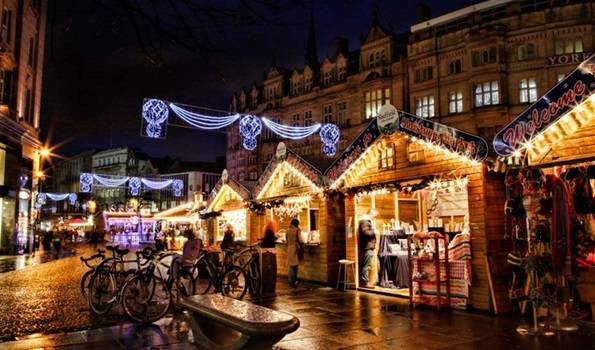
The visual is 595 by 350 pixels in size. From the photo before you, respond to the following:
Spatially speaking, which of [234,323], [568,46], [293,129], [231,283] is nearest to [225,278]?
[231,283]

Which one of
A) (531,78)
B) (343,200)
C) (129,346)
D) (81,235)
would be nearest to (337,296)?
(343,200)

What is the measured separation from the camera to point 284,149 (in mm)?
16109

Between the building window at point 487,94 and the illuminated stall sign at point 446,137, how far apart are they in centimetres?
2071

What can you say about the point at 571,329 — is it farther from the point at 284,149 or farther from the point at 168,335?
the point at 284,149

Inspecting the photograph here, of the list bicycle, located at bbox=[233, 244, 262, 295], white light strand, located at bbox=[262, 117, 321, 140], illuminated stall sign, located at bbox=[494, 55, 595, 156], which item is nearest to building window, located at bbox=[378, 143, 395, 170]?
illuminated stall sign, located at bbox=[494, 55, 595, 156]

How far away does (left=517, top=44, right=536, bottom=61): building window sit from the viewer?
28.7m

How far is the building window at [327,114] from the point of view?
132 feet

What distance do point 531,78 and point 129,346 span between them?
2847 cm

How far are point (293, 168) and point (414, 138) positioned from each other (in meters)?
5.52

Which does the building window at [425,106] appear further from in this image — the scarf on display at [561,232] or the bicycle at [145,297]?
the bicycle at [145,297]

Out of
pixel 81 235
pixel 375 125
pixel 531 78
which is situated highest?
pixel 531 78

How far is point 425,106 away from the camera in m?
32.8

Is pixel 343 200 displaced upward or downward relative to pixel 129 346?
upward

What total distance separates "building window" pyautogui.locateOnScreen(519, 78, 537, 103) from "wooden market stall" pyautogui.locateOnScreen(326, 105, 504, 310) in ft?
58.2
